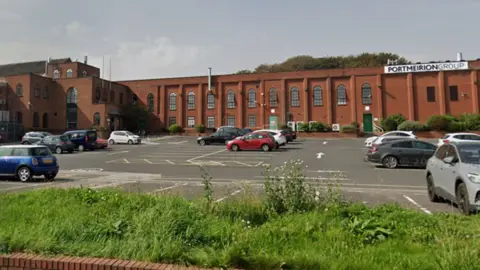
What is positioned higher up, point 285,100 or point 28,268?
point 285,100

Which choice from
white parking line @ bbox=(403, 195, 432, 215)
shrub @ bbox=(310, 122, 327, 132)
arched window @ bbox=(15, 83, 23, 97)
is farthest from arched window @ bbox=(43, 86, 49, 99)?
white parking line @ bbox=(403, 195, 432, 215)

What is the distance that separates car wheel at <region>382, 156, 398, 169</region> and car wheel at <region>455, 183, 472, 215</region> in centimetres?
1128

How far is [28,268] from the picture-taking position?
386cm

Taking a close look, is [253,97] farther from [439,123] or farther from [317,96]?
[439,123]

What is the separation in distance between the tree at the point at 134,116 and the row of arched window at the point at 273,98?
122 inches

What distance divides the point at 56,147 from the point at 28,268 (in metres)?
30.7

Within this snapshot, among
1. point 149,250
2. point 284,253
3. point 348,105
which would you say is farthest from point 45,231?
point 348,105

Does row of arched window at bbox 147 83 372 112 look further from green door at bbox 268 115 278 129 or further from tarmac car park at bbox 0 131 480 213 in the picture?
tarmac car park at bbox 0 131 480 213

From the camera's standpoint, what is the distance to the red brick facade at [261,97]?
5076 cm

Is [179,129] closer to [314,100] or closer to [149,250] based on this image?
[314,100]

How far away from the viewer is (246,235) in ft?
14.7

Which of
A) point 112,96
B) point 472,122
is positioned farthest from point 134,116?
point 472,122

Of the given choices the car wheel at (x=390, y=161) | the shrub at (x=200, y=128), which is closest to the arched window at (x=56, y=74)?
the shrub at (x=200, y=128)

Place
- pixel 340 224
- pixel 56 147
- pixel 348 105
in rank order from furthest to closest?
pixel 348 105, pixel 56 147, pixel 340 224
